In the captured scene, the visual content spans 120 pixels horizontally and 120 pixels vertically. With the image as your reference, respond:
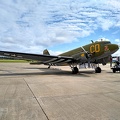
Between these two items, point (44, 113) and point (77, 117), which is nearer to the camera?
point (77, 117)

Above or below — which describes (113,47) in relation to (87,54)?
above

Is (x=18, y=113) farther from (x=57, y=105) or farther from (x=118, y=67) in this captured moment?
(x=118, y=67)

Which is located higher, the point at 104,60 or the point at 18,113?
the point at 104,60

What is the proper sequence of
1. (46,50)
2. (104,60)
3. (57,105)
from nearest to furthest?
(57,105) < (104,60) < (46,50)

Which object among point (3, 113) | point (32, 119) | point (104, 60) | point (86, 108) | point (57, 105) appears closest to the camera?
point (32, 119)

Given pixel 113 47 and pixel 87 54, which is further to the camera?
pixel 87 54

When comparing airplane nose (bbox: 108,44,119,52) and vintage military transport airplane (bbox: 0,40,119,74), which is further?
vintage military transport airplane (bbox: 0,40,119,74)

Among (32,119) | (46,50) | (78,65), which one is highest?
(46,50)

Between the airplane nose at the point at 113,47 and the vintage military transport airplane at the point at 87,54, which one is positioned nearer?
the airplane nose at the point at 113,47

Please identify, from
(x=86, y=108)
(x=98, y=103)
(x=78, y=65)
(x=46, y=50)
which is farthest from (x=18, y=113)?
(x=46, y=50)

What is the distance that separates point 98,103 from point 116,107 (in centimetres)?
72

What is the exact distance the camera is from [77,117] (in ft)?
15.7

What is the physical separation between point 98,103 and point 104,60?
52.2 ft

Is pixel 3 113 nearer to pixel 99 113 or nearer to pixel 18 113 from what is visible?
pixel 18 113
